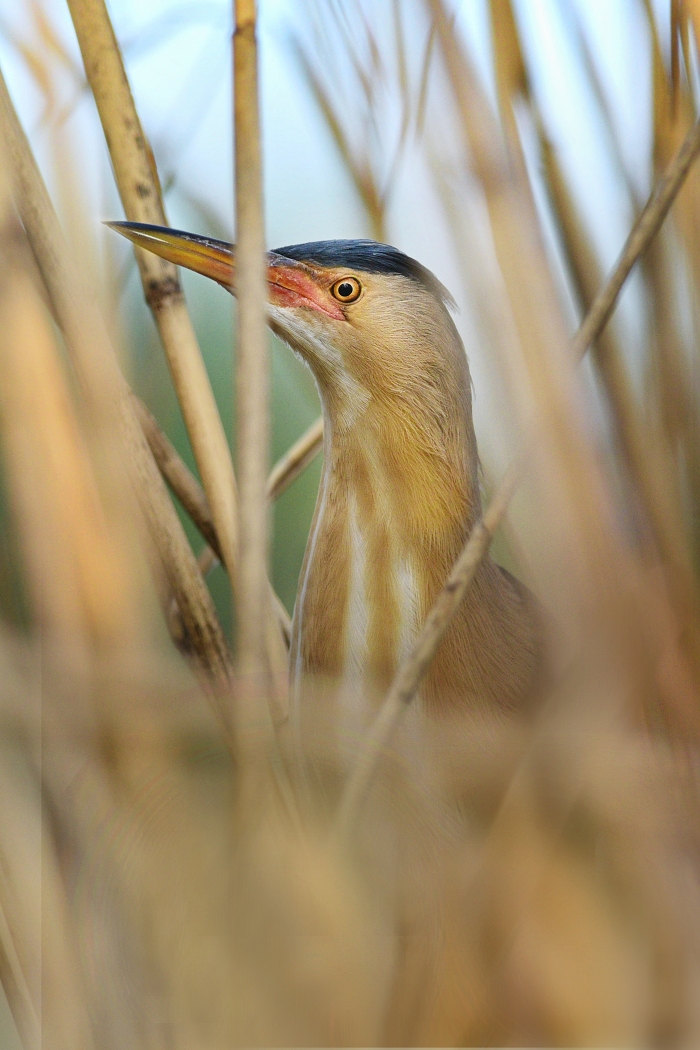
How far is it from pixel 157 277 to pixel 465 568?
12.5 inches

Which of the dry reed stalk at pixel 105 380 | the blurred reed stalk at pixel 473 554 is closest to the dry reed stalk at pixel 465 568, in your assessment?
the blurred reed stalk at pixel 473 554

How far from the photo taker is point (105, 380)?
54 cm

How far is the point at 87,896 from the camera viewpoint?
1.64 feet

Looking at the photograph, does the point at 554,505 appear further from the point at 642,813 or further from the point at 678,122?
the point at 678,122

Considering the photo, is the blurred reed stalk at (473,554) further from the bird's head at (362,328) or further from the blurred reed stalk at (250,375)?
the bird's head at (362,328)

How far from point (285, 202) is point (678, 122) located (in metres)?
0.36

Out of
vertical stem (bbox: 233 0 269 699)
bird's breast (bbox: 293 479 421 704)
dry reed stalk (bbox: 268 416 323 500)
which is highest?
vertical stem (bbox: 233 0 269 699)

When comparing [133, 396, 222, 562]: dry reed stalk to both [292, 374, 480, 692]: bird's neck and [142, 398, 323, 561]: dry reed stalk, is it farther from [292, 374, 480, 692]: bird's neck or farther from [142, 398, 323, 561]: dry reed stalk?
[292, 374, 480, 692]: bird's neck

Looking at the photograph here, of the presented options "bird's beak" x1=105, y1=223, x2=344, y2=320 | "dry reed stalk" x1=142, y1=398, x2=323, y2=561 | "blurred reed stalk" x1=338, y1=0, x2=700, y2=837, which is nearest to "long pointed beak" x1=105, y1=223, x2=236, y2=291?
"bird's beak" x1=105, y1=223, x2=344, y2=320

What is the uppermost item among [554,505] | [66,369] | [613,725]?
[66,369]

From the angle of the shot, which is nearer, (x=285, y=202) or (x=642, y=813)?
(x=642, y=813)

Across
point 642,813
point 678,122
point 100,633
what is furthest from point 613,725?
point 678,122

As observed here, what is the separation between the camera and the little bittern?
2.34ft

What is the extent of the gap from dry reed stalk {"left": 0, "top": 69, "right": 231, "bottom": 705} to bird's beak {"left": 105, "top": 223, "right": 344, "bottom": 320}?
0.28ft
